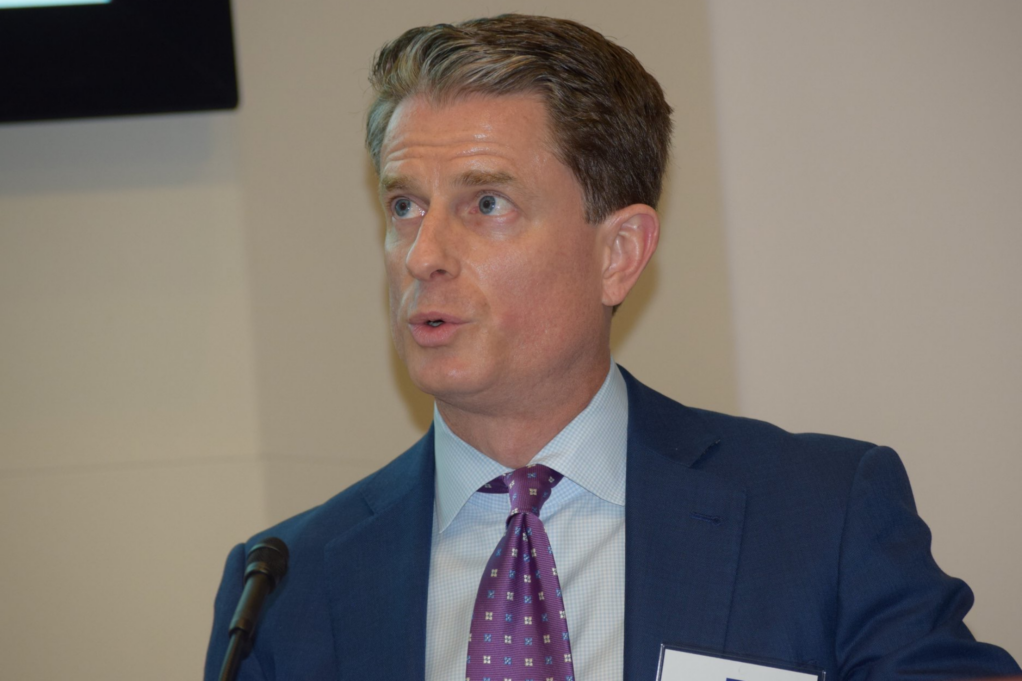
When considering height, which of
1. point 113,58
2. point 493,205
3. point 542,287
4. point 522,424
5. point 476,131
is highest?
point 113,58

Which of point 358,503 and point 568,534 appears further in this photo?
point 358,503

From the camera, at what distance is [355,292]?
2.61 metres

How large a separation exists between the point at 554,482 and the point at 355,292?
0.92 metres

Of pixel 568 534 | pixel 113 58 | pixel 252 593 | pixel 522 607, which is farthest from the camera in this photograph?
pixel 113 58

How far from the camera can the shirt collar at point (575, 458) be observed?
1.90 m

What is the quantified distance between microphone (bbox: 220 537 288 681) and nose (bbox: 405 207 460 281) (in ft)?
1.71

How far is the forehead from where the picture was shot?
73.2 inches

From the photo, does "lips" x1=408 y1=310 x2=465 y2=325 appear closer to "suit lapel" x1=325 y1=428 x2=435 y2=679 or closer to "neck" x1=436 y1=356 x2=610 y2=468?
"neck" x1=436 y1=356 x2=610 y2=468

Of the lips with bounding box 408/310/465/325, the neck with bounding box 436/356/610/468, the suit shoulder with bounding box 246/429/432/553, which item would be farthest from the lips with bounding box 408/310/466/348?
the suit shoulder with bounding box 246/429/432/553

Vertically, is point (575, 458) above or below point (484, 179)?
below

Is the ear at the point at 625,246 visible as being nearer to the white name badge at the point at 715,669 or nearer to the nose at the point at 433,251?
the nose at the point at 433,251

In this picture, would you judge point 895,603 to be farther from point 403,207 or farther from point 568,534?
point 403,207

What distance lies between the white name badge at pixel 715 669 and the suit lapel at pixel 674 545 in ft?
0.06

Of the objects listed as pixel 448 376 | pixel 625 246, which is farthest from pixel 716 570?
pixel 625 246
